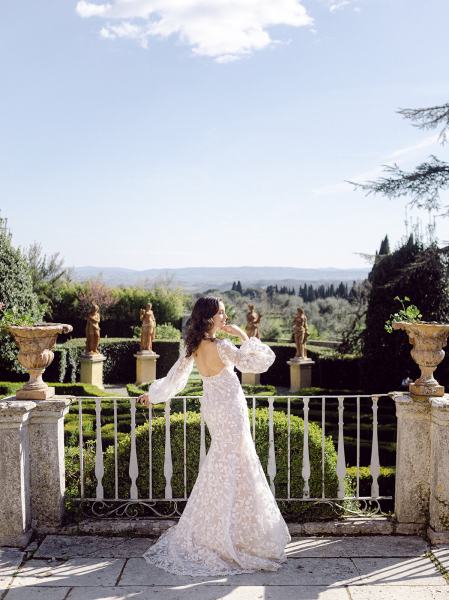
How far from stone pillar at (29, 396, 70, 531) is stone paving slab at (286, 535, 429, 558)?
1.56 metres

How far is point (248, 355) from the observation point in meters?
3.62

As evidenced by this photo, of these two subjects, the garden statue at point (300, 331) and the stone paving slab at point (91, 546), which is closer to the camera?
the stone paving slab at point (91, 546)

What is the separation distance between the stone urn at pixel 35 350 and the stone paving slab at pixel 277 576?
1.24m

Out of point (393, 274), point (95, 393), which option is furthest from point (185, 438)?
point (393, 274)

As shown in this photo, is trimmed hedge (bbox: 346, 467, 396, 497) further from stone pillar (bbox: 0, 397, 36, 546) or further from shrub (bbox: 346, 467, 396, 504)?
stone pillar (bbox: 0, 397, 36, 546)

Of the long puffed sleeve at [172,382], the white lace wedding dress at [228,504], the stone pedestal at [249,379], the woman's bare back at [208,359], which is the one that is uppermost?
the woman's bare back at [208,359]

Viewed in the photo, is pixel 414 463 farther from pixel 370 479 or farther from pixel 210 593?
pixel 210 593

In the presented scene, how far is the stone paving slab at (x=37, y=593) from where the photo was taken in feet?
10.5

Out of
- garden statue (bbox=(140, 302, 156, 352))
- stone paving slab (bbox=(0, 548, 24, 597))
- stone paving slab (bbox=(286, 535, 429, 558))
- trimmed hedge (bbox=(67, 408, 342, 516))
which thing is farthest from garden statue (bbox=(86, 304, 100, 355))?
stone paving slab (bbox=(286, 535, 429, 558))

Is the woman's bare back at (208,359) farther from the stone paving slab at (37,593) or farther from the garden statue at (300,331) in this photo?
the garden statue at (300,331)

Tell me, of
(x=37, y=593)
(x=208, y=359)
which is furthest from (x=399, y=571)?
(x=37, y=593)

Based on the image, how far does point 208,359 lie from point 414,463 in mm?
1612

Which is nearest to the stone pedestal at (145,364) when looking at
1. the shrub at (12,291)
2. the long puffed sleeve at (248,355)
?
the shrub at (12,291)

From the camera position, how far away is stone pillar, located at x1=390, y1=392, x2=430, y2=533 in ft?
13.5
